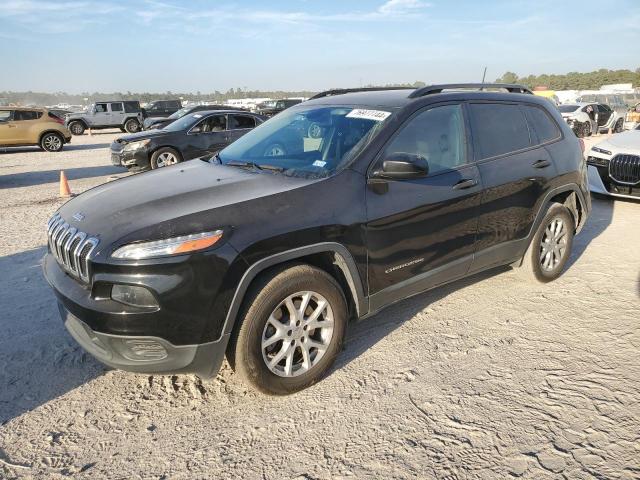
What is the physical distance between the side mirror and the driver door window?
20cm

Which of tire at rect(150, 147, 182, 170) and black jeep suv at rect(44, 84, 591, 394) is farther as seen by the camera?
tire at rect(150, 147, 182, 170)

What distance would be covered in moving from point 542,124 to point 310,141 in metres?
2.32

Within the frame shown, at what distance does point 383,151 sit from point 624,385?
2077mm

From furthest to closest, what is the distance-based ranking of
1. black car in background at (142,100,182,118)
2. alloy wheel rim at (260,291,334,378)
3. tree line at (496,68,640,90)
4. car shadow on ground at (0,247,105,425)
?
tree line at (496,68,640,90)
black car in background at (142,100,182,118)
car shadow on ground at (0,247,105,425)
alloy wheel rim at (260,291,334,378)

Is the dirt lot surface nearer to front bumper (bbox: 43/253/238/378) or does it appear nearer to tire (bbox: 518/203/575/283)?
tire (bbox: 518/203/575/283)

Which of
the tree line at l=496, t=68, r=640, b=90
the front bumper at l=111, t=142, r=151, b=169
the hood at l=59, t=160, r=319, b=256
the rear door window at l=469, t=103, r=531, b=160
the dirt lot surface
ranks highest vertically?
the tree line at l=496, t=68, r=640, b=90

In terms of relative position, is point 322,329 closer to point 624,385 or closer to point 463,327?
point 463,327

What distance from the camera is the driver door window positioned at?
3354 millimetres

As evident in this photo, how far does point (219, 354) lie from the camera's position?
2.61 meters

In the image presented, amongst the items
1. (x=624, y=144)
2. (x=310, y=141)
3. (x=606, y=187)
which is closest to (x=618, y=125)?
(x=624, y=144)

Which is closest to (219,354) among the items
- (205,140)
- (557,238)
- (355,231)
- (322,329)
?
(322,329)

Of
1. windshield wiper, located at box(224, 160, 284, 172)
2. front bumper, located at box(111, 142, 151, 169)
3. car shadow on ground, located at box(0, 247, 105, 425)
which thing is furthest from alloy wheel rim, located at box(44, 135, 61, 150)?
windshield wiper, located at box(224, 160, 284, 172)

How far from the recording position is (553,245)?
454 cm

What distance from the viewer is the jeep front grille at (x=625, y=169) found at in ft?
23.9
